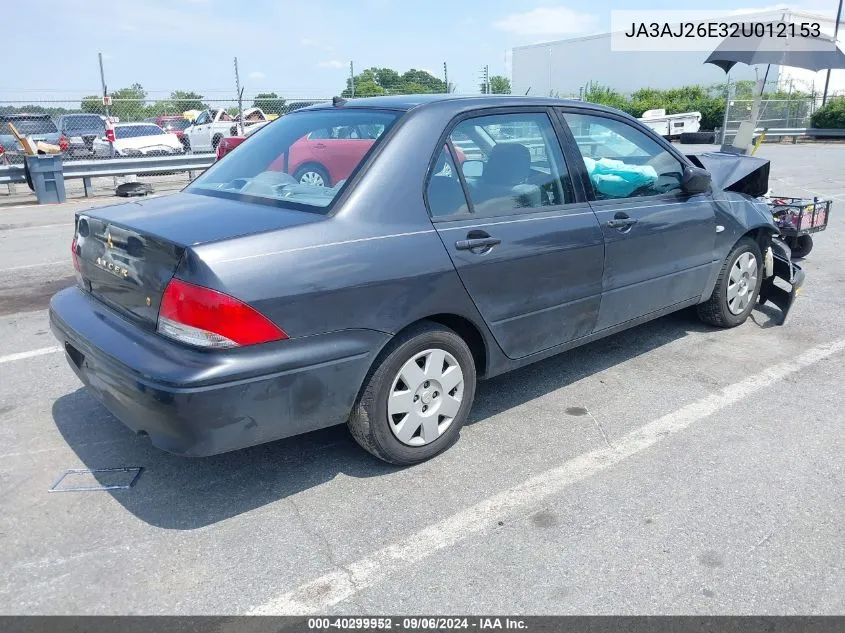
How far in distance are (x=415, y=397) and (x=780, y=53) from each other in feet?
43.9

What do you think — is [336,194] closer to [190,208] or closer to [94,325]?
[190,208]

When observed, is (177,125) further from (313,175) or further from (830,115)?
(313,175)

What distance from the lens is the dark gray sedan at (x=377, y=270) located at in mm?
2709

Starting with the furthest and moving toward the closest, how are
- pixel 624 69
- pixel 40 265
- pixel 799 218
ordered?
pixel 624 69
pixel 40 265
pixel 799 218

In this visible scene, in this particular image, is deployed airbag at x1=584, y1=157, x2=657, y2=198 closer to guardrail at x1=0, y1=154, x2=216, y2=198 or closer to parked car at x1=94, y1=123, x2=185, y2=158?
guardrail at x1=0, y1=154, x2=216, y2=198

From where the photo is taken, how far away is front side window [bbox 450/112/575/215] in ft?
11.5

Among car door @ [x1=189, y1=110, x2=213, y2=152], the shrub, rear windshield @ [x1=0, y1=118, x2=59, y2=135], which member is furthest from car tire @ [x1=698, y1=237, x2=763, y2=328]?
the shrub

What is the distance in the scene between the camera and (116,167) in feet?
47.1

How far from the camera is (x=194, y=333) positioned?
8.83 ft

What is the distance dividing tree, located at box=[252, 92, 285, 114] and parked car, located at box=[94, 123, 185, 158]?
2670 mm

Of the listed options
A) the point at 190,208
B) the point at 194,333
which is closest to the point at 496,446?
the point at 194,333

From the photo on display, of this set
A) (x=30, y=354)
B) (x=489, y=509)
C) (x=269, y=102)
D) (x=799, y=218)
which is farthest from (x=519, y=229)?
(x=269, y=102)

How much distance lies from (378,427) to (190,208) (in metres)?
1.33

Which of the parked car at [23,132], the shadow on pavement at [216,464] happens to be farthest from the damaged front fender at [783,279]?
the parked car at [23,132]
